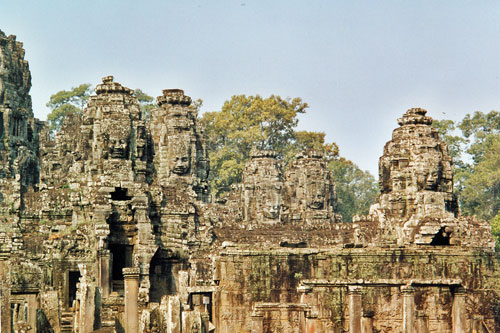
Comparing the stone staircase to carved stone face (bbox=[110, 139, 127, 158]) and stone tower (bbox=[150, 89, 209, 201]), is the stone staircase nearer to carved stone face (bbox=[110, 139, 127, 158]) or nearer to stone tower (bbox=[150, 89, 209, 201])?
carved stone face (bbox=[110, 139, 127, 158])

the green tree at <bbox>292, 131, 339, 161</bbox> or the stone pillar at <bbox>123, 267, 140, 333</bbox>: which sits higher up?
the green tree at <bbox>292, 131, 339, 161</bbox>

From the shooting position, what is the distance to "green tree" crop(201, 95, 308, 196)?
5925cm

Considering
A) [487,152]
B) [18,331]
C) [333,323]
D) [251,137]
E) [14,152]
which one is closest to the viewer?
[18,331]

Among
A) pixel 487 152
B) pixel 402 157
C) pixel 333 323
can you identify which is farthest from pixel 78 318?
pixel 487 152

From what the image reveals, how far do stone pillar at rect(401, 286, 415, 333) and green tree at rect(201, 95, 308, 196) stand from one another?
122ft

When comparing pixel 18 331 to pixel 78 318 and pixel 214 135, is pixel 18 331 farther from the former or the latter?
pixel 214 135

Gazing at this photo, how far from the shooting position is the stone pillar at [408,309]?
2122cm

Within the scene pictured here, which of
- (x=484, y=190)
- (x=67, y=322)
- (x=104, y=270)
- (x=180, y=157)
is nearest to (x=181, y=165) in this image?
(x=180, y=157)

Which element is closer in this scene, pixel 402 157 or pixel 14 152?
pixel 402 157

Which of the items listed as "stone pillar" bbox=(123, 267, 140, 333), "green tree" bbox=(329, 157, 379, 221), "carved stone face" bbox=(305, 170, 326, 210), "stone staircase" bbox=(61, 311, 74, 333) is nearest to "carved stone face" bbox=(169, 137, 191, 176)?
"carved stone face" bbox=(305, 170, 326, 210)

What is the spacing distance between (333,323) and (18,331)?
5.51 metres

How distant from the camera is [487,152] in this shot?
2490 inches

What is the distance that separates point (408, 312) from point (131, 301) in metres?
5.30

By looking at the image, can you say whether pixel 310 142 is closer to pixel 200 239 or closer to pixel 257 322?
pixel 200 239
